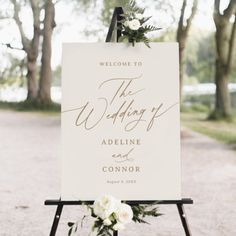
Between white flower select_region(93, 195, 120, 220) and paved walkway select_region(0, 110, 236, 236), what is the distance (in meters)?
1.50

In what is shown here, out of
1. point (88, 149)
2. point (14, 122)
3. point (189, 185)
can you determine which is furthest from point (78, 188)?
point (14, 122)

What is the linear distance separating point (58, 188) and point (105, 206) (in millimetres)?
3658

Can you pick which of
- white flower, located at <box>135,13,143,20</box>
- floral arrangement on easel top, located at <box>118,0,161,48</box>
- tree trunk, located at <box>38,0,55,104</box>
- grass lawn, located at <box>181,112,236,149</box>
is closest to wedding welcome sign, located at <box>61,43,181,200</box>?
floral arrangement on easel top, located at <box>118,0,161,48</box>

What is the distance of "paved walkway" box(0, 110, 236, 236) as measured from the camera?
4625mm

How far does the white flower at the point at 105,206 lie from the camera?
9.62 ft

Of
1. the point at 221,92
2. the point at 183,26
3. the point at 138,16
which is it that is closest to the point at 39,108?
the point at 183,26

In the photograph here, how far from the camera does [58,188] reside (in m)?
6.51

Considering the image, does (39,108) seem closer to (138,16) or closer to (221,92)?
(221,92)

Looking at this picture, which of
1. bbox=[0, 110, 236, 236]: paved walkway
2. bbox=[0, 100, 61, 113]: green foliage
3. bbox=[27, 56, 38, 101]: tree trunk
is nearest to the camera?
bbox=[0, 110, 236, 236]: paved walkway

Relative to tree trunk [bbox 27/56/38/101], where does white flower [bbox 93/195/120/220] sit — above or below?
below

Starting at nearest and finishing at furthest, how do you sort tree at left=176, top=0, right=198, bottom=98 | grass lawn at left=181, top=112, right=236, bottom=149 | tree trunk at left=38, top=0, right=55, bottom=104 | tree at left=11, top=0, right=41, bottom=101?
grass lawn at left=181, top=112, right=236, bottom=149, tree at left=176, top=0, right=198, bottom=98, tree trunk at left=38, top=0, right=55, bottom=104, tree at left=11, top=0, right=41, bottom=101

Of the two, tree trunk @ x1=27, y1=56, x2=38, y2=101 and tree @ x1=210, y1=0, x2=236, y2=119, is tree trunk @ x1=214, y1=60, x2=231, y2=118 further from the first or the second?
tree trunk @ x1=27, y1=56, x2=38, y2=101

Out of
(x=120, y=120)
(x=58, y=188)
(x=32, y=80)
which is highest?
(x=32, y=80)

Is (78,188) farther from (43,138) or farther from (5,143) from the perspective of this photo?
(43,138)
